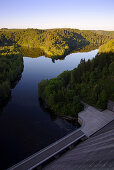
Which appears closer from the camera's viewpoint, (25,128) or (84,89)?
(25,128)

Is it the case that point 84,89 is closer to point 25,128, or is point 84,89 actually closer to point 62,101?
point 62,101

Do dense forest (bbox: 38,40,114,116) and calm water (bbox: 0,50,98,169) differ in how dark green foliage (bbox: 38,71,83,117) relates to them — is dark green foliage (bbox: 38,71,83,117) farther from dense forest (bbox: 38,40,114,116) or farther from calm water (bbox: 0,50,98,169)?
calm water (bbox: 0,50,98,169)

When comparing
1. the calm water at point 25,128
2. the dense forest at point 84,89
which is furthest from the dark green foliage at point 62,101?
the calm water at point 25,128

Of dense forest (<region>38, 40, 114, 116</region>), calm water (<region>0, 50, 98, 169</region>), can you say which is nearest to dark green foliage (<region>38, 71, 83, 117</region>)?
dense forest (<region>38, 40, 114, 116</region>)

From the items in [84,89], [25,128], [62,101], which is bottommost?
[25,128]

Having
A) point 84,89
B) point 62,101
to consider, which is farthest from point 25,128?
point 84,89

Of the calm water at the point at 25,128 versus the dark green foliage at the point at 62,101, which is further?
the dark green foliage at the point at 62,101

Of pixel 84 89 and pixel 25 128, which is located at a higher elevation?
pixel 84 89

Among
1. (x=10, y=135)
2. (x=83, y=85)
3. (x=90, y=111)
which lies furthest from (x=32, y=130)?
(x=83, y=85)

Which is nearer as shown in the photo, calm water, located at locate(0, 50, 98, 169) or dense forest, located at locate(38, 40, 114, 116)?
calm water, located at locate(0, 50, 98, 169)

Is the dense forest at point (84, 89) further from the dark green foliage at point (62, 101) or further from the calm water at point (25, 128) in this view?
the calm water at point (25, 128)
